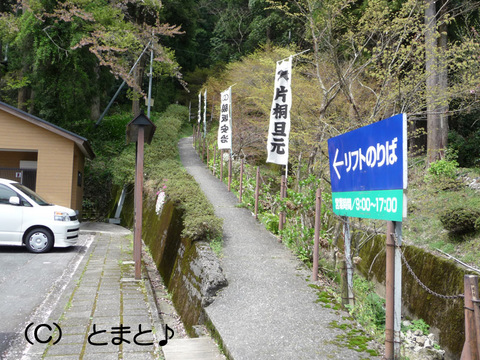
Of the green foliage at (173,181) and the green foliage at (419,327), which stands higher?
the green foliage at (173,181)

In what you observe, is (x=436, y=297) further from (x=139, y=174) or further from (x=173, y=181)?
(x=173, y=181)

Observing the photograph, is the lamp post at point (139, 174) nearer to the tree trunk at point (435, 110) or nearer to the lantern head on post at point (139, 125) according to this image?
the lantern head on post at point (139, 125)

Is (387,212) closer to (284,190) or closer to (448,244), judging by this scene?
(284,190)

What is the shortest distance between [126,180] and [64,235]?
830 centimetres

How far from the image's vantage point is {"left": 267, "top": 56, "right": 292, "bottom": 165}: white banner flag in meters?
9.75

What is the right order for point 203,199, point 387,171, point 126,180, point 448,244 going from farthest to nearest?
point 126,180
point 203,199
point 448,244
point 387,171

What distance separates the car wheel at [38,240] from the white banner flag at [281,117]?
5640mm

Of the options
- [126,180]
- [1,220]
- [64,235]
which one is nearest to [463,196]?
[64,235]

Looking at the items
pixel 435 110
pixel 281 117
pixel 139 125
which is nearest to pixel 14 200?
pixel 139 125

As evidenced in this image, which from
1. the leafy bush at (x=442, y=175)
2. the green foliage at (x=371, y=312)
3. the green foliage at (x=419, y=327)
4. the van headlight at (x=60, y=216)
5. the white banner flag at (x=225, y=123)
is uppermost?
the white banner flag at (x=225, y=123)

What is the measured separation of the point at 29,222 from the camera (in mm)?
10219

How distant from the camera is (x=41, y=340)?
16.1ft

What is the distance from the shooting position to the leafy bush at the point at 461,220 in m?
8.98

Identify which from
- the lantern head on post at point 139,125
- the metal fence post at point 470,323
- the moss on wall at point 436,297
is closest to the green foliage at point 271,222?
the moss on wall at point 436,297
